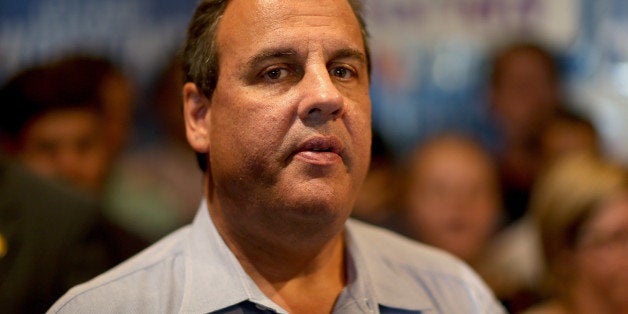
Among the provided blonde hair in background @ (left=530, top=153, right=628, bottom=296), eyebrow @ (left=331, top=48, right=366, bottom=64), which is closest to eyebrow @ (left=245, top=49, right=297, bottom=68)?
eyebrow @ (left=331, top=48, right=366, bottom=64)

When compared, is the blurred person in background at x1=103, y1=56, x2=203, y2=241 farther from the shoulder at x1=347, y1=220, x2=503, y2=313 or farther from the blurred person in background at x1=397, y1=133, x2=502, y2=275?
the shoulder at x1=347, y1=220, x2=503, y2=313

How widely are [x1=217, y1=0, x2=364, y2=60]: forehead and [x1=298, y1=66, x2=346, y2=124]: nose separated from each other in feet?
0.25

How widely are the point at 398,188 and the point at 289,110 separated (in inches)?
83.1

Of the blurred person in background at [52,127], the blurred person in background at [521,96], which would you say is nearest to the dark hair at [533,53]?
the blurred person in background at [521,96]

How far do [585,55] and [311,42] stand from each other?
2.64m

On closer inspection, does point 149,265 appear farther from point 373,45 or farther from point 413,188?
point 373,45

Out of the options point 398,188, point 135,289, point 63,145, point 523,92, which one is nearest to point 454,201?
point 398,188

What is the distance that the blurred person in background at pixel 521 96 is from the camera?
411 centimetres

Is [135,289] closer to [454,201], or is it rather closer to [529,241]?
[454,201]

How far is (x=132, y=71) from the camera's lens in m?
4.29

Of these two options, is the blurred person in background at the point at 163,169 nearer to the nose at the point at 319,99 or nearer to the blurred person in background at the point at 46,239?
the blurred person in background at the point at 46,239

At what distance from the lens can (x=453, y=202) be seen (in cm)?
361

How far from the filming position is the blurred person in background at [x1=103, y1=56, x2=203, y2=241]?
159 inches

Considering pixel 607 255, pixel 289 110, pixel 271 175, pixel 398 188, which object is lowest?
pixel 398 188
